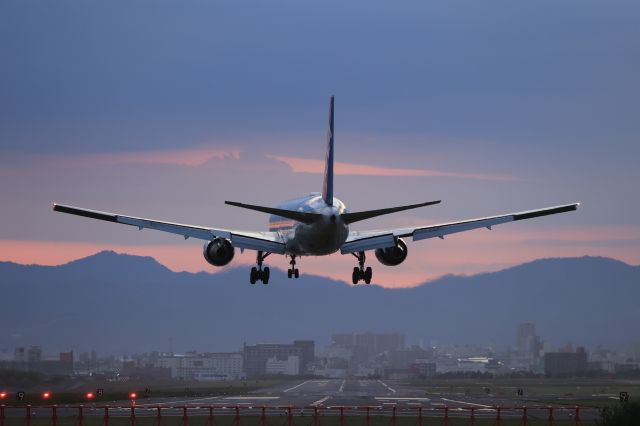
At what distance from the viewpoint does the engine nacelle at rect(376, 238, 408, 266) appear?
284 ft

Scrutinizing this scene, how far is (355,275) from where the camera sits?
287ft

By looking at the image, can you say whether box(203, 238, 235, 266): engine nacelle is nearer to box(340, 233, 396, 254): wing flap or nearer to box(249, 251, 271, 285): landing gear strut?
box(249, 251, 271, 285): landing gear strut

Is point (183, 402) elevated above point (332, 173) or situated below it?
below

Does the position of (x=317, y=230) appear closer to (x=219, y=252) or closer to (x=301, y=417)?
(x=219, y=252)

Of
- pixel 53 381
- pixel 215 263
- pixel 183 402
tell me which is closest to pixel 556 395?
pixel 183 402

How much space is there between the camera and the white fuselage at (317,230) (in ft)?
257

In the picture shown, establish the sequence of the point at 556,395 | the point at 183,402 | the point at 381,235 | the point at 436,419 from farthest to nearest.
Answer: the point at 556,395
the point at 183,402
the point at 436,419
the point at 381,235

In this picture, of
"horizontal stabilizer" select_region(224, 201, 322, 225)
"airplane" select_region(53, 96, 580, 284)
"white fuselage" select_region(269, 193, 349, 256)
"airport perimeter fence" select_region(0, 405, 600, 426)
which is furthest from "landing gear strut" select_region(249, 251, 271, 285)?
"horizontal stabilizer" select_region(224, 201, 322, 225)

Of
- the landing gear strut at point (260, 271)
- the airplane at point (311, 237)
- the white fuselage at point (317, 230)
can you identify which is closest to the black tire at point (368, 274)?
the airplane at point (311, 237)

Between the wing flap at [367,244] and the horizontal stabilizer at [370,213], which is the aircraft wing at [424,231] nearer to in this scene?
the wing flap at [367,244]

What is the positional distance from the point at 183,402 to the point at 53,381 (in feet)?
51.7

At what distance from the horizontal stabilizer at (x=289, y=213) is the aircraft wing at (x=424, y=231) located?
256 inches

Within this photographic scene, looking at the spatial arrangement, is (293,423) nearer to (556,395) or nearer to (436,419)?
(436,419)

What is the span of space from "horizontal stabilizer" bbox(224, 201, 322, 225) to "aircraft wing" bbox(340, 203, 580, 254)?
6.50 m
